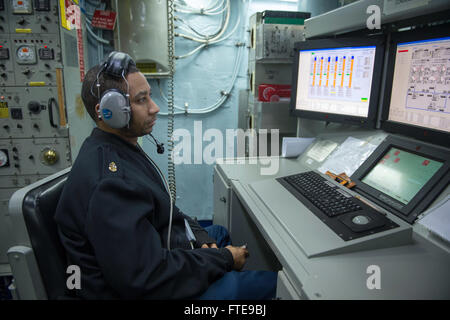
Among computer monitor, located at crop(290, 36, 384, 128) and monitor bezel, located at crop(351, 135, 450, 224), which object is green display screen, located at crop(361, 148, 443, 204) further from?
computer monitor, located at crop(290, 36, 384, 128)

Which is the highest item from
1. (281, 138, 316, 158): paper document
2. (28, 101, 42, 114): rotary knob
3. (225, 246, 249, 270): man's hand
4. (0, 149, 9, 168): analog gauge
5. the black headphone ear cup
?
the black headphone ear cup

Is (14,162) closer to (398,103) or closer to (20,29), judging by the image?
(20,29)

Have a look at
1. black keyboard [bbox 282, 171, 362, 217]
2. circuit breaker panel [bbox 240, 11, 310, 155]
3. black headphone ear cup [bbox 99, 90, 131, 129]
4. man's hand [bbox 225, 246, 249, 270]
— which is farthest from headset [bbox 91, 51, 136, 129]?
circuit breaker panel [bbox 240, 11, 310, 155]

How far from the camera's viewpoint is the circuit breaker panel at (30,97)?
1.84 meters

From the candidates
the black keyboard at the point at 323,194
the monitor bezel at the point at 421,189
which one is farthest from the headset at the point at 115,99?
the monitor bezel at the point at 421,189

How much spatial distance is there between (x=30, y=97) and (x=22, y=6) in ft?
1.78

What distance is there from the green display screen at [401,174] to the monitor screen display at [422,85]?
117 mm

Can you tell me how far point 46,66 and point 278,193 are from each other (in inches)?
67.3

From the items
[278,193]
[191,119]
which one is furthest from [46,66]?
[278,193]

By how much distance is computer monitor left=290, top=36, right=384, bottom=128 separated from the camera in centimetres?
122

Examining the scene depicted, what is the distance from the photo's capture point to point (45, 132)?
2.00 m

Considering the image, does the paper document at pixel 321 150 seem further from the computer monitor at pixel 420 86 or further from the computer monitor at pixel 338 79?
the computer monitor at pixel 420 86

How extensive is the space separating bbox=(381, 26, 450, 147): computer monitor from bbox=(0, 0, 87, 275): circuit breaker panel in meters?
1.88
